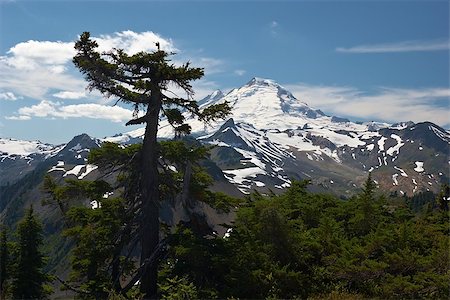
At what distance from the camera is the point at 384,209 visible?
2295cm

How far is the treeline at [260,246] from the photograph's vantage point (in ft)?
48.9

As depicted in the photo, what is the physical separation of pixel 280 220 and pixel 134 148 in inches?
333

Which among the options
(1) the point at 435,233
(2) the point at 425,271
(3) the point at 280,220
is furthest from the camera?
(1) the point at 435,233

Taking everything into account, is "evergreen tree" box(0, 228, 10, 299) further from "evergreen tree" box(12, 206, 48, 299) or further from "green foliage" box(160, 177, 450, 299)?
"green foliage" box(160, 177, 450, 299)

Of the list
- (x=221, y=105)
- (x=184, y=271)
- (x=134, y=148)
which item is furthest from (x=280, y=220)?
(x=134, y=148)

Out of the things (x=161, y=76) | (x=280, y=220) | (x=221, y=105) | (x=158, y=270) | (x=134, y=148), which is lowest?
(x=158, y=270)

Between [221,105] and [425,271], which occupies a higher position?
[221,105]

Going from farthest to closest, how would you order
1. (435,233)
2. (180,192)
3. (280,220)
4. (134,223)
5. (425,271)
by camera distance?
(180,192), (134,223), (435,233), (280,220), (425,271)

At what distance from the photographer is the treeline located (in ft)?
48.9

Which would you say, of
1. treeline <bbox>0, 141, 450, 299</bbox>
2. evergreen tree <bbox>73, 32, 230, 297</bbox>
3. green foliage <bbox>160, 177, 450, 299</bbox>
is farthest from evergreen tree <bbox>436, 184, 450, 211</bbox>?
evergreen tree <bbox>73, 32, 230, 297</bbox>

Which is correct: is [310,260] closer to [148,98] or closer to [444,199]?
[148,98]

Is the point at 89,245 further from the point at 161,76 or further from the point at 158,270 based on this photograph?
the point at 161,76

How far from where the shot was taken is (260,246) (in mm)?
16281

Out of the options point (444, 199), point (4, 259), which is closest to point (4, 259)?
point (4, 259)
